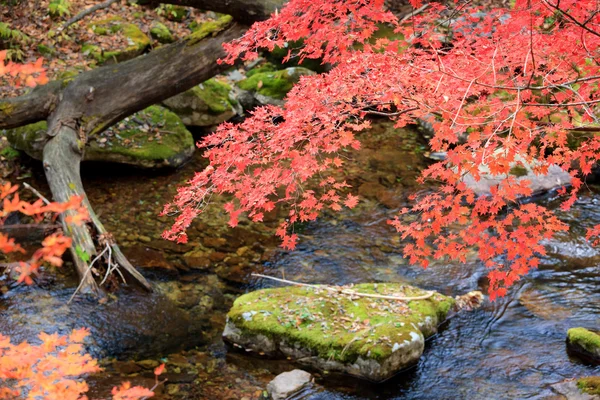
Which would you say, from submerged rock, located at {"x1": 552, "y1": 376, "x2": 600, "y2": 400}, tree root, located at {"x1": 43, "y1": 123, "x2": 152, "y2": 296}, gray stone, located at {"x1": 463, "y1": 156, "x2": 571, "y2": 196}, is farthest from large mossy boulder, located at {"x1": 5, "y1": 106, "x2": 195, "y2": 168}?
submerged rock, located at {"x1": 552, "y1": 376, "x2": 600, "y2": 400}

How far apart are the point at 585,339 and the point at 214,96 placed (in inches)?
297

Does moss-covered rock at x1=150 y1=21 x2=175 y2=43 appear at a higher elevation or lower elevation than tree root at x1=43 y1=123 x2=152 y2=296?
higher

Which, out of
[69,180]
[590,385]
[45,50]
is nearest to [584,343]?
[590,385]

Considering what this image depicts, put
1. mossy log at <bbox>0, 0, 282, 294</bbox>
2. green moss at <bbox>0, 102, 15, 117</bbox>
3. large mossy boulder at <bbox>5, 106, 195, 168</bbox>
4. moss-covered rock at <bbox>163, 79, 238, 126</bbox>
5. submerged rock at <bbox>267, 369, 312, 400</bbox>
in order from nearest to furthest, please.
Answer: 1. submerged rock at <bbox>267, 369, 312, 400</bbox>
2. mossy log at <bbox>0, 0, 282, 294</bbox>
3. green moss at <bbox>0, 102, 15, 117</bbox>
4. large mossy boulder at <bbox>5, 106, 195, 168</bbox>
5. moss-covered rock at <bbox>163, 79, 238, 126</bbox>

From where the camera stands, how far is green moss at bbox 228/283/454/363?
→ 528 cm

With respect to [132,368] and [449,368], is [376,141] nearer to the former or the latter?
[449,368]

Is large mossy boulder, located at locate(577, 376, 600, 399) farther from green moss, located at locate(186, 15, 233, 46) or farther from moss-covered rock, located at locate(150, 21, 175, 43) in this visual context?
moss-covered rock, located at locate(150, 21, 175, 43)

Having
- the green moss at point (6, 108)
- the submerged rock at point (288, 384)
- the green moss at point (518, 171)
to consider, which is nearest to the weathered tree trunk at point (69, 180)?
the green moss at point (6, 108)

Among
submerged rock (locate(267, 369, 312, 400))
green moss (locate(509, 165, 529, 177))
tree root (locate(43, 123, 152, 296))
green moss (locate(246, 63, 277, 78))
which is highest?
green moss (locate(246, 63, 277, 78))

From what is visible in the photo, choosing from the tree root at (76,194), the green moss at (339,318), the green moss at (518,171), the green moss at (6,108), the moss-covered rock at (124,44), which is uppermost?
the moss-covered rock at (124,44)

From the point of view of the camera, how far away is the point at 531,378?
5.19 meters

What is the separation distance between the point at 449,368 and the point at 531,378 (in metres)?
0.75

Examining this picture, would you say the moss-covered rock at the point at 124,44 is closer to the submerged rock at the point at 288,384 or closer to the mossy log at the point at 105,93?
the mossy log at the point at 105,93

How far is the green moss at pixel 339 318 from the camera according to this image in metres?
5.28
